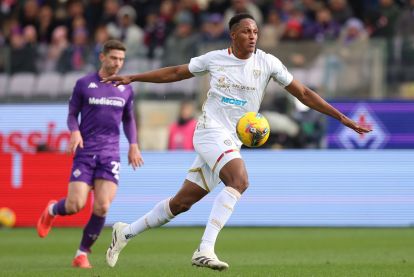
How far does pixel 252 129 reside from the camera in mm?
9375

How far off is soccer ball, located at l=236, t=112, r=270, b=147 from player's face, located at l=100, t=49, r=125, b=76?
264 centimetres

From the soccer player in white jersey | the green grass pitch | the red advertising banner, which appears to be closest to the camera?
the soccer player in white jersey

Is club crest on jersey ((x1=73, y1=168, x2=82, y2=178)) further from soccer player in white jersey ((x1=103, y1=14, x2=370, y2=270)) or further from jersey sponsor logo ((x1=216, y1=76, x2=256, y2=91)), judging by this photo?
jersey sponsor logo ((x1=216, y1=76, x2=256, y2=91))

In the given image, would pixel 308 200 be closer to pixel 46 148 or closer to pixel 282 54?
pixel 282 54

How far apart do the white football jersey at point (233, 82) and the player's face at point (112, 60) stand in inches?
80.6

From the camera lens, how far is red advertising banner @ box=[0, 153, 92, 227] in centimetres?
1822

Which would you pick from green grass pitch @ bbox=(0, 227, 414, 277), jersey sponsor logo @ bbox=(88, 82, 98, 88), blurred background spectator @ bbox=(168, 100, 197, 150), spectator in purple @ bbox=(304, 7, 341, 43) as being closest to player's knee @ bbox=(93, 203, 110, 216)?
green grass pitch @ bbox=(0, 227, 414, 277)

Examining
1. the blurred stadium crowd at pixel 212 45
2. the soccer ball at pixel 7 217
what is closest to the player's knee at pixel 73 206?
the soccer ball at pixel 7 217

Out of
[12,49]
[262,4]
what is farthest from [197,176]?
[262,4]

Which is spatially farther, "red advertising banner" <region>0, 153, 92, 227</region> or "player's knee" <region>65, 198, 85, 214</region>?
"red advertising banner" <region>0, 153, 92, 227</region>

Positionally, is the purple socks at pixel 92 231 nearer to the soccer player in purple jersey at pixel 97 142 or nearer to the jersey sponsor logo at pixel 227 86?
the soccer player in purple jersey at pixel 97 142

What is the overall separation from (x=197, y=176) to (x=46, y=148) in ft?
31.1

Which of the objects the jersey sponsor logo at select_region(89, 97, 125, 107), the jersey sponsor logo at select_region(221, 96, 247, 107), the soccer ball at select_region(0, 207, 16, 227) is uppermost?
the jersey sponsor logo at select_region(221, 96, 247, 107)

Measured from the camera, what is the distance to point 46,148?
18.8m
